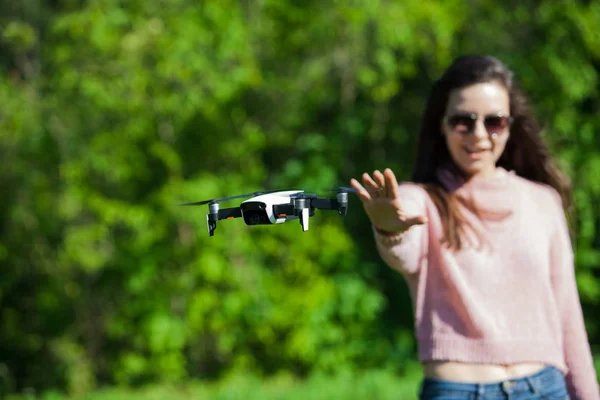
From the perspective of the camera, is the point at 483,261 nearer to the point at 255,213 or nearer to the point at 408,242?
the point at 408,242

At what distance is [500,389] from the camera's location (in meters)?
2.32

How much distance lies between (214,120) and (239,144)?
11.2 inches

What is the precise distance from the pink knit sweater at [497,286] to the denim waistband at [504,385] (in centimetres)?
5

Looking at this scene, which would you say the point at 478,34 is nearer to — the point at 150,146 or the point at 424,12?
the point at 424,12

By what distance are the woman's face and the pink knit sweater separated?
0.08 m

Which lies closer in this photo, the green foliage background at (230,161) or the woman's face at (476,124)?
the woman's face at (476,124)

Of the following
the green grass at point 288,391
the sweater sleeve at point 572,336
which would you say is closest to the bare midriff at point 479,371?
the sweater sleeve at point 572,336

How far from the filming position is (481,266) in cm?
244

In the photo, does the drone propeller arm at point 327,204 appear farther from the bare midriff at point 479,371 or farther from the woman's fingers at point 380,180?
the bare midriff at point 479,371

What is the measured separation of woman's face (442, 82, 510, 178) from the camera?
2.49 meters

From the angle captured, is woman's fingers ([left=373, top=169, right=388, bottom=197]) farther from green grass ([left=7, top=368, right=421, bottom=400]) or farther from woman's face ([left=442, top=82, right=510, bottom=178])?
green grass ([left=7, top=368, right=421, bottom=400])

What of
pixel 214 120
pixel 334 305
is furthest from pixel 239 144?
pixel 334 305

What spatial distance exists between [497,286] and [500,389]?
0.96 ft

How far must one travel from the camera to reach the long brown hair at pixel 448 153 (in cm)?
253
